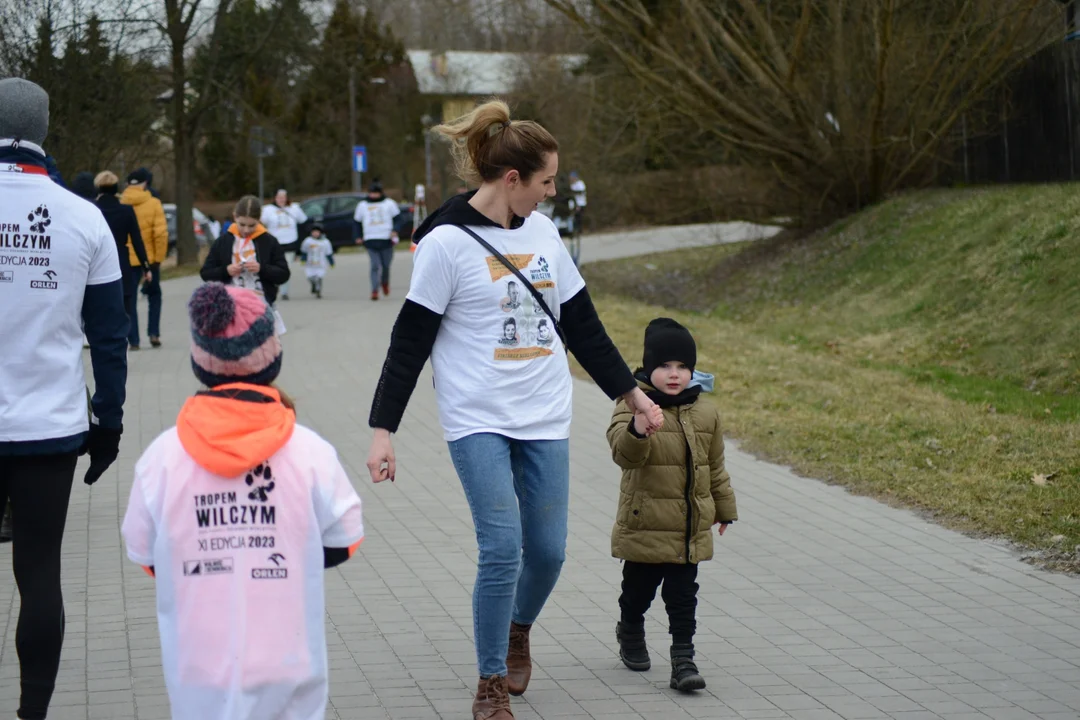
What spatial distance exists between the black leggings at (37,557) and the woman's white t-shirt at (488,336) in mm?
1182

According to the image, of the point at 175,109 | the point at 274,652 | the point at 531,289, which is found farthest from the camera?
the point at 175,109

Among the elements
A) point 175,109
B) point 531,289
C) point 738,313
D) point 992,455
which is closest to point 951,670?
point 531,289

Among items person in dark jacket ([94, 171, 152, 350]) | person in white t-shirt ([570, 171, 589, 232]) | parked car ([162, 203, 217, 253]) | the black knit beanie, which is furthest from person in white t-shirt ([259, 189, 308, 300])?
parked car ([162, 203, 217, 253])

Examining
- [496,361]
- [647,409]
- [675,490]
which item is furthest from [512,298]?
[675,490]

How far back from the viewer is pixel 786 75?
2009cm

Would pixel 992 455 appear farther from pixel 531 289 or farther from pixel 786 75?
pixel 786 75

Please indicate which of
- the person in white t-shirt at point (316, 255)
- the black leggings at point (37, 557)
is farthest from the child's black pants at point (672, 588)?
the person in white t-shirt at point (316, 255)

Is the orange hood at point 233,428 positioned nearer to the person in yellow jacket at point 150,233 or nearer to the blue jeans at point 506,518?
the blue jeans at point 506,518

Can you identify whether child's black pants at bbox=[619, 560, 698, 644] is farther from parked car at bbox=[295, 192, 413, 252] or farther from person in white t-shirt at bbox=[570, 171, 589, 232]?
parked car at bbox=[295, 192, 413, 252]

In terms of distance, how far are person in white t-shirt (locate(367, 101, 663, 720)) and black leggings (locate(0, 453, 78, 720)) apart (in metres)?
0.97

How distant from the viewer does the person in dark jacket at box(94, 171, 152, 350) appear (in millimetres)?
12586

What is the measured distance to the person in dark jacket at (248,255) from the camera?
1083 cm

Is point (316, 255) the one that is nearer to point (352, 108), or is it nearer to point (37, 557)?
point (37, 557)

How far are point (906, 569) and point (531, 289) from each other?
3098mm
